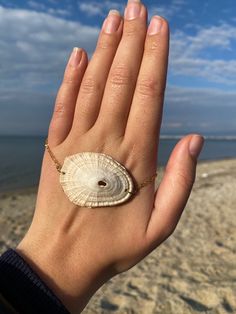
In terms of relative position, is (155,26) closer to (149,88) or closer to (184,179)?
(149,88)

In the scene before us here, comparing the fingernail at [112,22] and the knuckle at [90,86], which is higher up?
the fingernail at [112,22]

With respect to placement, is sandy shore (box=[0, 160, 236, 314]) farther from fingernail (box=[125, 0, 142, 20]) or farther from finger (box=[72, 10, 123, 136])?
fingernail (box=[125, 0, 142, 20])

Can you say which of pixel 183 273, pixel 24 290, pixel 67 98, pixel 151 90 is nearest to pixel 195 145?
pixel 151 90

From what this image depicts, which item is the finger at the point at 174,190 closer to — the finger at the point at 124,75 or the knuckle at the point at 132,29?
the finger at the point at 124,75

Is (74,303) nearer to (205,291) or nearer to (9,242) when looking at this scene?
(205,291)

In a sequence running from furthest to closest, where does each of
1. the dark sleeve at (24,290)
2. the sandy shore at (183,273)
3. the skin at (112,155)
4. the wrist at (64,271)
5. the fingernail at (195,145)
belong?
the sandy shore at (183,273) < the fingernail at (195,145) < the skin at (112,155) < the wrist at (64,271) < the dark sleeve at (24,290)

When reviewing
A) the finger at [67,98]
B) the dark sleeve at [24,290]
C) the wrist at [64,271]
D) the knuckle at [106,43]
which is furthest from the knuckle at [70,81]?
the dark sleeve at [24,290]

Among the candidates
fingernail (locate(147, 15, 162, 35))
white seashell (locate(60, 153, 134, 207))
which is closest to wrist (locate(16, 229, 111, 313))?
white seashell (locate(60, 153, 134, 207))
